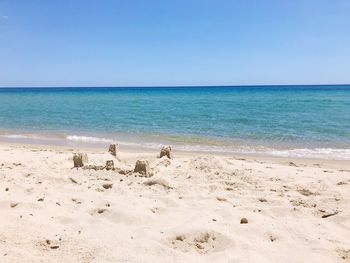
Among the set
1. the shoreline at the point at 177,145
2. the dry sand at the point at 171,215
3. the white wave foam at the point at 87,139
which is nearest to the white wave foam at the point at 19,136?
the shoreline at the point at 177,145

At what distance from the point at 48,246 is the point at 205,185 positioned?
2.94 m

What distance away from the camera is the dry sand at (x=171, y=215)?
3.61m

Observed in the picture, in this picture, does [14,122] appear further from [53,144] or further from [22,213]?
[22,213]

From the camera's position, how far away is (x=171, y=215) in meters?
4.59

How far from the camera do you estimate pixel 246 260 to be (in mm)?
3502

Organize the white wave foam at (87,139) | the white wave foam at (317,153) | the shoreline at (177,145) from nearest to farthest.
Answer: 1. the white wave foam at (317,153)
2. the shoreline at (177,145)
3. the white wave foam at (87,139)

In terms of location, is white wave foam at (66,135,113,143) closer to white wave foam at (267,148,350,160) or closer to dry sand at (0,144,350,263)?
white wave foam at (267,148,350,160)

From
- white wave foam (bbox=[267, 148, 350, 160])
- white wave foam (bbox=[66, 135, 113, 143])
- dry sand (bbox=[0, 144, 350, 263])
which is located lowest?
white wave foam (bbox=[66, 135, 113, 143])

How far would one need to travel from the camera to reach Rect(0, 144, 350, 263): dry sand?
142 inches

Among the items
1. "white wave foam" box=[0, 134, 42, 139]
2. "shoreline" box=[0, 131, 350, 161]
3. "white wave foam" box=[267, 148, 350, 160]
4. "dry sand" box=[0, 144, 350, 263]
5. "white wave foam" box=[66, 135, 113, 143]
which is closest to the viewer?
"dry sand" box=[0, 144, 350, 263]

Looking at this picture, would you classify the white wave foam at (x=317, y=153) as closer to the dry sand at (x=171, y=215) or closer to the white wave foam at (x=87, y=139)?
the dry sand at (x=171, y=215)

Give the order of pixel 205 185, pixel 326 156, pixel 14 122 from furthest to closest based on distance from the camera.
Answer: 1. pixel 14 122
2. pixel 326 156
3. pixel 205 185

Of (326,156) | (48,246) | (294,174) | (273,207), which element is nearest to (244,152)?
(326,156)

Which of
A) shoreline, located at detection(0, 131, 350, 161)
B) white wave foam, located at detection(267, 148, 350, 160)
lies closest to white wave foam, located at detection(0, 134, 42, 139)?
shoreline, located at detection(0, 131, 350, 161)
